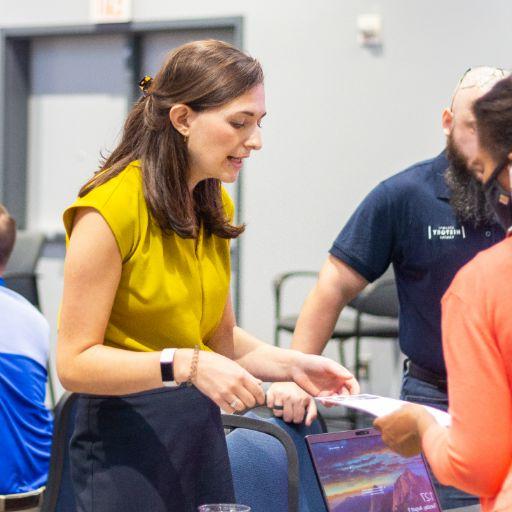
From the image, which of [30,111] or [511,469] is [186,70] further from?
[30,111]

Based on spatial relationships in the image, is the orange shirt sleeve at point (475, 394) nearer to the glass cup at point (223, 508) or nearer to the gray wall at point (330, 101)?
the glass cup at point (223, 508)

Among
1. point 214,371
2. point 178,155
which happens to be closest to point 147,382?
point 214,371

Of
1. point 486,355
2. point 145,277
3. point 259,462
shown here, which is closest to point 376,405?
point 486,355

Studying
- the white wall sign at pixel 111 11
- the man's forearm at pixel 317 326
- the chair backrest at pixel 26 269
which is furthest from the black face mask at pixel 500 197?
the white wall sign at pixel 111 11

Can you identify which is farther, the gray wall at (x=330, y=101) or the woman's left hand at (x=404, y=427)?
the gray wall at (x=330, y=101)

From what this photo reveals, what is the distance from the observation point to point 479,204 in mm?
2596

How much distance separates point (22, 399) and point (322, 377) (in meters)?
1.15

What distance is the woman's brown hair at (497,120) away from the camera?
1398 millimetres

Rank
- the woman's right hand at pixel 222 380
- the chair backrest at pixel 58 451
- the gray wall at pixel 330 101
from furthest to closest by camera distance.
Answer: the gray wall at pixel 330 101 → the chair backrest at pixel 58 451 → the woman's right hand at pixel 222 380

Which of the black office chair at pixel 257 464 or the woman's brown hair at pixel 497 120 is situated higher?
the woman's brown hair at pixel 497 120

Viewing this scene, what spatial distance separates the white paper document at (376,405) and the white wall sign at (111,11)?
552 centimetres

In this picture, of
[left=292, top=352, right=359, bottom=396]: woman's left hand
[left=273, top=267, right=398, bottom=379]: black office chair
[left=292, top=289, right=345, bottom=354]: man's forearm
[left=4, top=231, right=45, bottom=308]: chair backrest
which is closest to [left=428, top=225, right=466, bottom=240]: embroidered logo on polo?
[left=292, top=289, right=345, bottom=354]: man's forearm

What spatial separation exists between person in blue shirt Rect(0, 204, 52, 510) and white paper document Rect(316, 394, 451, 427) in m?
1.31

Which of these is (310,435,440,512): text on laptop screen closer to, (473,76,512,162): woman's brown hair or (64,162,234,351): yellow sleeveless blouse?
(64,162,234,351): yellow sleeveless blouse
